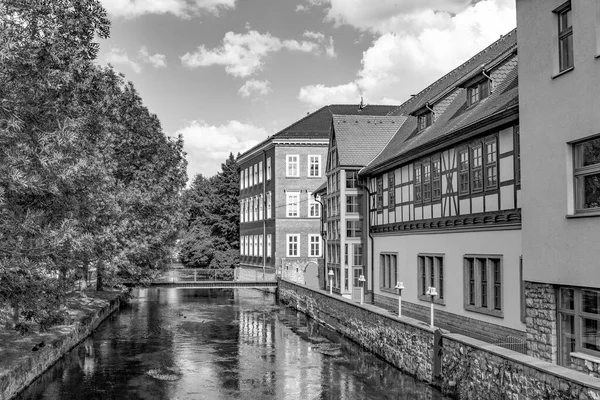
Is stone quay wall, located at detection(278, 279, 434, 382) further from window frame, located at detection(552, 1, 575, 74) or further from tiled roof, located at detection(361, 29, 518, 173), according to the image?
window frame, located at detection(552, 1, 575, 74)

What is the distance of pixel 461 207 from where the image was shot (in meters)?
18.5

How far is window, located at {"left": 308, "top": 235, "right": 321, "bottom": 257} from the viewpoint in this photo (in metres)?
49.1

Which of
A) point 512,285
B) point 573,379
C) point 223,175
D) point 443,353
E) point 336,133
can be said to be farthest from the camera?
point 223,175

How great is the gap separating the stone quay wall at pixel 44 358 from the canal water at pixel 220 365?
0.24m

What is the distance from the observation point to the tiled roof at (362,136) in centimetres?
2916

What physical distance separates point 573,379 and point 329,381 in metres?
7.80

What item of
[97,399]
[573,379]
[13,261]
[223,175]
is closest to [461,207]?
[573,379]

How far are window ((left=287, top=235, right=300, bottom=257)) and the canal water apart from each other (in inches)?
713

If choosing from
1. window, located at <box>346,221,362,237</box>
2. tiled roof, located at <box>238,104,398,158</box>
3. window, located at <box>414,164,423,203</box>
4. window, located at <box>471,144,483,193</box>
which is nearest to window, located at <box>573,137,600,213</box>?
window, located at <box>471,144,483,193</box>

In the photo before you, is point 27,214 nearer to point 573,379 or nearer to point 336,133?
point 573,379

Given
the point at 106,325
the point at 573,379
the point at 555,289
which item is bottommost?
the point at 106,325

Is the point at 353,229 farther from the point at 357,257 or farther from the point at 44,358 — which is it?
the point at 44,358

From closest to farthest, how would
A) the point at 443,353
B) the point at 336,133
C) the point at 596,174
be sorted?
the point at 596,174 < the point at 443,353 < the point at 336,133

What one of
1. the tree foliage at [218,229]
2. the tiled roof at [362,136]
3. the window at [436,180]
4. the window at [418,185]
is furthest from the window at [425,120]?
the tree foliage at [218,229]
